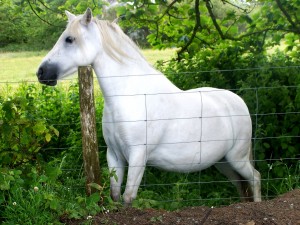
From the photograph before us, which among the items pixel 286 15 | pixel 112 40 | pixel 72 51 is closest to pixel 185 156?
pixel 112 40

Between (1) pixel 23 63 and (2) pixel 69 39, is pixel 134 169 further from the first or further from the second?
(1) pixel 23 63

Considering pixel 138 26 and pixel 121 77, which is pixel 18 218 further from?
pixel 138 26

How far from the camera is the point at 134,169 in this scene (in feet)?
14.5

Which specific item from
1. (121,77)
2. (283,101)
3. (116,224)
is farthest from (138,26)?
(116,224)

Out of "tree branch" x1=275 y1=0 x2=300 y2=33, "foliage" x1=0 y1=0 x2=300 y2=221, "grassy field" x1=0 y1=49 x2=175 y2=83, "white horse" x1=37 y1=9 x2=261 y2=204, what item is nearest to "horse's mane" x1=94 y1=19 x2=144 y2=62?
"white horse" x1=37 y1=9 x2=261 y2=204

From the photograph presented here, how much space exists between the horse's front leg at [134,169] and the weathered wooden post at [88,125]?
0.38m

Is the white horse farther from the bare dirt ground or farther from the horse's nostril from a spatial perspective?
the bare dirt ground

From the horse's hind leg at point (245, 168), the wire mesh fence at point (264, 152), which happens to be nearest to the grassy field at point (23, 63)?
the wire mesh fence at point (264, 152)

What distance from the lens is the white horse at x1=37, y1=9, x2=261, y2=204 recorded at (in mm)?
4445

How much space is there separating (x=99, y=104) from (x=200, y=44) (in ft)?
5.32

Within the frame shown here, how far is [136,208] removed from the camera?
3924 millimetres

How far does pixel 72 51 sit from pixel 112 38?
0.36m

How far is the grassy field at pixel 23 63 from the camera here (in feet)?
63.3

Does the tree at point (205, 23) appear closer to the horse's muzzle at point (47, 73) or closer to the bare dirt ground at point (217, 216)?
the horse's muzzle at point (47, 73)
